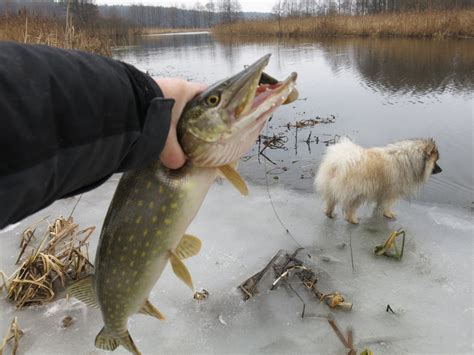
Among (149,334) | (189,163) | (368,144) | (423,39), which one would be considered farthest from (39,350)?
(423,39)

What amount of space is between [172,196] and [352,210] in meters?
3.49

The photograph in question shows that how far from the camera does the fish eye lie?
4.66ft

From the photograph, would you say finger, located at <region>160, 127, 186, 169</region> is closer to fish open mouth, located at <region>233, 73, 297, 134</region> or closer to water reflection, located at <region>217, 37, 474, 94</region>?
fish open mouth, located at <region>233, 73, 297, 134</region>

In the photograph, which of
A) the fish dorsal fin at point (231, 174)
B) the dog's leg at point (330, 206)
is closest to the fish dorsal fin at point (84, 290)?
the fish dorsal fin at point (231, 174)

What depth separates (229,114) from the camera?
1.40 m

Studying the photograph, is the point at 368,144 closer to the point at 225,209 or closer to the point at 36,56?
the point at 225,209

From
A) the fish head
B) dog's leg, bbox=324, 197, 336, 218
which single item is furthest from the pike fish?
dog's leg, bbox=324, 197, 336, 218

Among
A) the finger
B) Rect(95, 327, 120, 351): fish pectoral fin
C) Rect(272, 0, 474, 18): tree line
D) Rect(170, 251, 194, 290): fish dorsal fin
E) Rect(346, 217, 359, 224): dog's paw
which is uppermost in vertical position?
Rect(272, 0, 474, 18): tree line

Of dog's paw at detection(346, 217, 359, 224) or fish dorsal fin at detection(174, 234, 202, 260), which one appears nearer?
fish dorsal fin at detection(174, 234, 202, 260)

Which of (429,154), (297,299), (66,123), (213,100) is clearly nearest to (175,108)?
(213,100)

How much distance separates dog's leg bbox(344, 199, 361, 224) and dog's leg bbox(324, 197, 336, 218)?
0.16 meters

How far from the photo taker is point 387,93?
1063 cm

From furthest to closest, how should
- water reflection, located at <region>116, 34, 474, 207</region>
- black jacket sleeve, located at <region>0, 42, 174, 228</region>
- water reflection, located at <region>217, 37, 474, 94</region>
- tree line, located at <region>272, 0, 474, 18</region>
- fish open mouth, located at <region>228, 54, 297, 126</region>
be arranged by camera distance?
tree line, located at <region>272, 0, 474, 18</region> < water reflection, located at <region>217, 37, 474, 94</region> < water reflection, located at <region>116, 34, 474, 207</region> < fish open mouth, located at <region>228, 54, 297, 126</region> < black jacket sleeve, located at <region>0, 42, 174, 228</region>

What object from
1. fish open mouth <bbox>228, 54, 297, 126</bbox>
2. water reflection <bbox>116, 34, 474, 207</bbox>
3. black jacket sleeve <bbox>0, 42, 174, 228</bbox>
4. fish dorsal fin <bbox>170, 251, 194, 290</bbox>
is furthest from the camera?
water reflection <bbox>116, 34, 474, 207</bbox>
